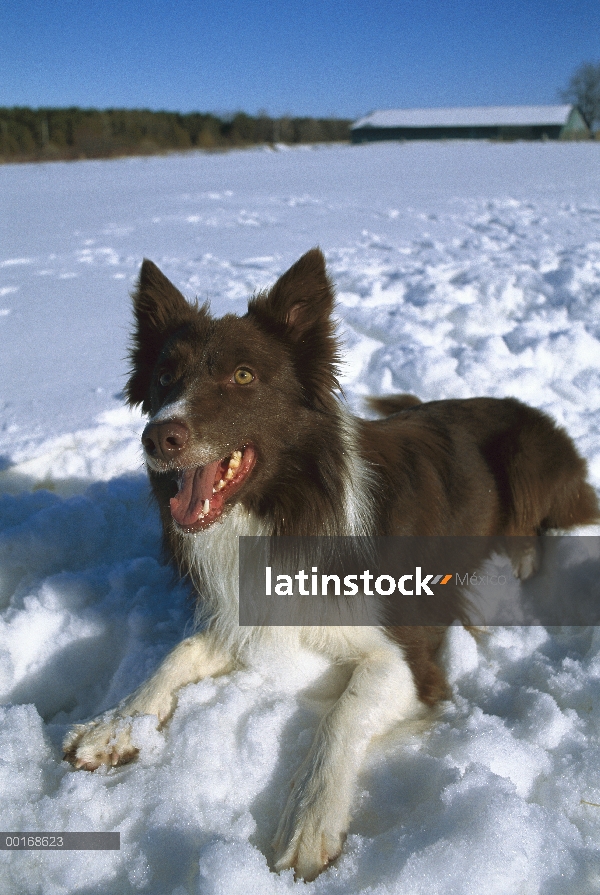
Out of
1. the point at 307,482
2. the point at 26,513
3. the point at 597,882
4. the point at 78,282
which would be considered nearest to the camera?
the point at 597,882

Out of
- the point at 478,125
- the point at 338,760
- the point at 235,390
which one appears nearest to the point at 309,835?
the point at 338,760

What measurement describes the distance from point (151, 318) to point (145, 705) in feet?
5.93

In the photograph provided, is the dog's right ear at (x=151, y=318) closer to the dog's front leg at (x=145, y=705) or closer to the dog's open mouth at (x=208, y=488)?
the dog's open mouth at (x=208, y=488)

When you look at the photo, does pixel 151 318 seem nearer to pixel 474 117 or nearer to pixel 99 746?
pixel 99 746

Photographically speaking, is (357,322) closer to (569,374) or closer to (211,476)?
(569,374)

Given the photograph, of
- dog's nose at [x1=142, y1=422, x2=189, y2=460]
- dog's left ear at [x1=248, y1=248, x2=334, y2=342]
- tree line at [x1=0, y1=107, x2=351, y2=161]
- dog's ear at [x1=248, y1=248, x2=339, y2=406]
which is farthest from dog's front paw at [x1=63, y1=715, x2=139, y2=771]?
tree line at [x1=0, y1=107, x2=351, y2=161]

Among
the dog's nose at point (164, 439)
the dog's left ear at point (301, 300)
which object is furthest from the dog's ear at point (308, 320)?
the dog's nose at point (164, 439)

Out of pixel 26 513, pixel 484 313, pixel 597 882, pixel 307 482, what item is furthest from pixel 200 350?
pixel 484 313

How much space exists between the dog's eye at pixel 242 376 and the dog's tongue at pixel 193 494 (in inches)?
14.5

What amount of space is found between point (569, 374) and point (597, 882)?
458 centimetres

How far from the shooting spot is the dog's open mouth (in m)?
2.61

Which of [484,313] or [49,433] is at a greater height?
[484,313]

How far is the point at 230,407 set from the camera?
8.84 feet

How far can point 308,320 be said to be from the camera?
304cm
